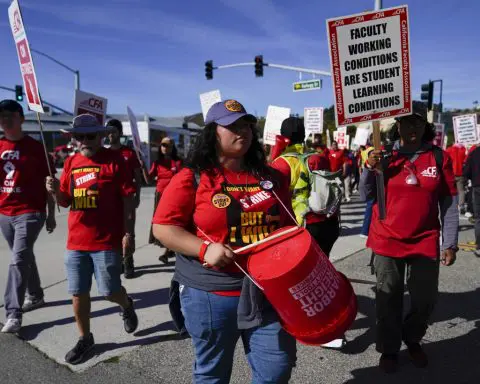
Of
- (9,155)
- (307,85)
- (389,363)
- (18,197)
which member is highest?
(307,85)

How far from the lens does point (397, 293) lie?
3164mm

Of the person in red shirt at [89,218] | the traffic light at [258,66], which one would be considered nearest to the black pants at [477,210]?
the person in red shirt at [89,218]

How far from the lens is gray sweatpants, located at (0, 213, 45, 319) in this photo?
3846 millimetres

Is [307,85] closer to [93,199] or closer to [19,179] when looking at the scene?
[19,179]

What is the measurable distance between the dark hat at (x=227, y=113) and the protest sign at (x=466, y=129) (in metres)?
10.1

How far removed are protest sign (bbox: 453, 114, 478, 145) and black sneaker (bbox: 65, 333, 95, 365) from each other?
33.6 ft

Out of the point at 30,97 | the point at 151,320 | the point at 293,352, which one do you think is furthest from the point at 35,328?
the point at 293,352

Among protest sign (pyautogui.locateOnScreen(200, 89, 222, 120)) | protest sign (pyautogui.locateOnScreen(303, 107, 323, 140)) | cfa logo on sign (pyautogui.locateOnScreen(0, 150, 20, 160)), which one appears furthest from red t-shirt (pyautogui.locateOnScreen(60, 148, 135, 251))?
protest sign (pyautogui.locateOnScreen(303, 107, 323, 140))

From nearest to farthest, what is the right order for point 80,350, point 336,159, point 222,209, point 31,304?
1. point 222,209
2. point 80,350
3. point 31,304
4. point 336,159

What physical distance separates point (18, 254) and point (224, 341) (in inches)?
105

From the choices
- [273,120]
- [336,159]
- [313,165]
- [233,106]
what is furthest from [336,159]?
[233,106]

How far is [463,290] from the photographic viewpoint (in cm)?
495

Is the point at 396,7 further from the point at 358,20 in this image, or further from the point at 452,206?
the point at 452,206

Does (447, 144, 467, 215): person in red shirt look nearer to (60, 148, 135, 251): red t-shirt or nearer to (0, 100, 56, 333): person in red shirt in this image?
(60, 148, 135, 251): red t-shirt
